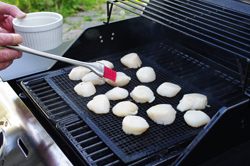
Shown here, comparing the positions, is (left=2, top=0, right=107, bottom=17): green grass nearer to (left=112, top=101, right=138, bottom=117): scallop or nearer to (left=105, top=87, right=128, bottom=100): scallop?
(left=105, top=87, right=128, bottom=100): scallop

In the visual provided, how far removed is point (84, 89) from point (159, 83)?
44cm

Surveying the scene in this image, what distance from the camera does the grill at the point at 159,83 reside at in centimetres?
106

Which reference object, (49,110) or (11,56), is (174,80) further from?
(11,56)

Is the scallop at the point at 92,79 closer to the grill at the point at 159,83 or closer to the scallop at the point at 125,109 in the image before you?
the grill at the point at 159,83

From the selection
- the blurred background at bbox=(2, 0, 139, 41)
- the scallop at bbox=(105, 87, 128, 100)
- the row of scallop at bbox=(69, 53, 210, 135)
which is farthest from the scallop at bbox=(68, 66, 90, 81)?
the blurred background at bbox=(2, 0, 139, 41)

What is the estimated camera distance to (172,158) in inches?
41.0

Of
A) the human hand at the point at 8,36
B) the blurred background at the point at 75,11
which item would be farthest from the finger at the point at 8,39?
the blurred background at the point at 75,11

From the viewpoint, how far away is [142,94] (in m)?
1.42

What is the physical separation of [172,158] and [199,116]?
12.1 inches

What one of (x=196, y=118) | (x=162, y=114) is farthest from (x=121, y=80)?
(x=196, y=118)

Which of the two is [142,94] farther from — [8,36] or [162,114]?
[8,36]

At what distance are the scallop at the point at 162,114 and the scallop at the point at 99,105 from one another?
0.21 meters

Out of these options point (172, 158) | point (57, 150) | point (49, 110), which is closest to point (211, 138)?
point (172, 158)

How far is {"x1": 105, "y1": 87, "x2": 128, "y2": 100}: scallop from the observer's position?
145 centimetres
